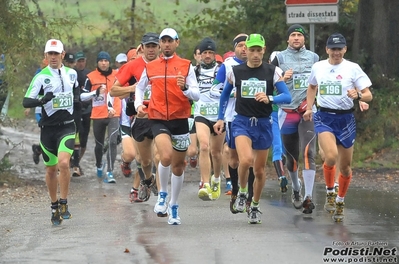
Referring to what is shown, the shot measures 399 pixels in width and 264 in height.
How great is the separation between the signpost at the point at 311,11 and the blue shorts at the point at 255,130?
15.7 ft

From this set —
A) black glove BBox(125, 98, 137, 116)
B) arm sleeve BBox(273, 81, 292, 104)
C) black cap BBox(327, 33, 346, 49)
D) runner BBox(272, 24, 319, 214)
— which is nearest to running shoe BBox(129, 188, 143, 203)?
black glove BBox(125, 98, 137, 116)

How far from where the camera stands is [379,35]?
20.7 m

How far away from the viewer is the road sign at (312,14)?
1648 cm

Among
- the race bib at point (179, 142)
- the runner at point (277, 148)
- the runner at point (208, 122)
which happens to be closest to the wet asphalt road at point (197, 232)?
the runner at point (277, 148)

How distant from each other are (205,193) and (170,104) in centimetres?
250

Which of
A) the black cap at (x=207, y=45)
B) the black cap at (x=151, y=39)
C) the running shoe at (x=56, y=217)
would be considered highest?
the black cap at (x=151, y=39)

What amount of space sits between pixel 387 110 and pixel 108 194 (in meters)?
6.56

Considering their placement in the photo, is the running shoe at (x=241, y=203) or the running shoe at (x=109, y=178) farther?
the running shoe at (x=109, y=178)

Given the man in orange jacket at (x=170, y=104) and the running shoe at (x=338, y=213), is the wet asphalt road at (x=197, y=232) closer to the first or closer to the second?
the running shoe at (x=338, y=213)

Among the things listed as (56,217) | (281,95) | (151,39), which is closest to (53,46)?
(151,39)

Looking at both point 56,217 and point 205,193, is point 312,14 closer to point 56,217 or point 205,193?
point 205,193

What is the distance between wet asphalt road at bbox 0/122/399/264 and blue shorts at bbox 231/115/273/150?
91 centimetres

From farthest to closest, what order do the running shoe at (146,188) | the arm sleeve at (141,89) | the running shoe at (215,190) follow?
1. the running shoe at (215,190)
2. the running shoe at (146,188)
3. the arm sleeve at (141,89)

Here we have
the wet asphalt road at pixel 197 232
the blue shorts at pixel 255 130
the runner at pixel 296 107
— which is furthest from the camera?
the runner at pixel 296 107
